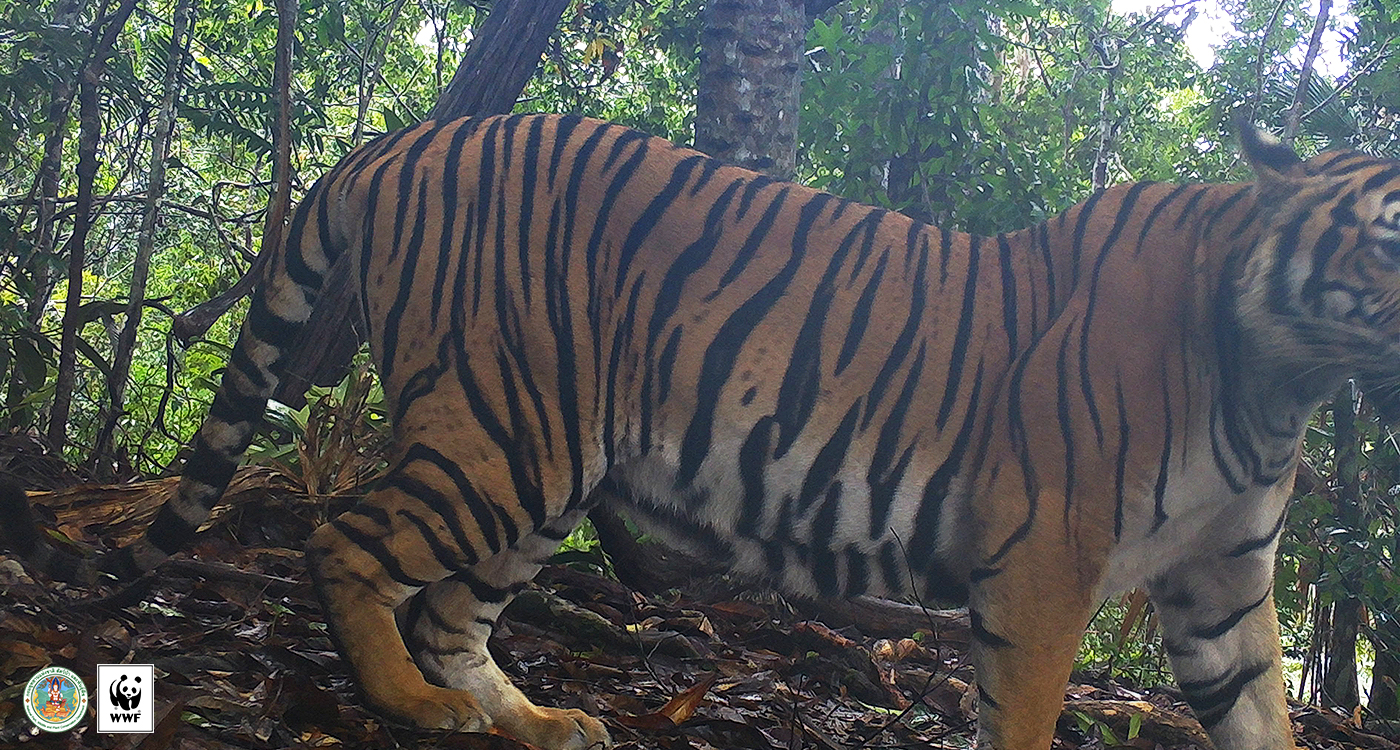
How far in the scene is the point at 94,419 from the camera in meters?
5.63

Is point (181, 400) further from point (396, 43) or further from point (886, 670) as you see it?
point (886, 670)

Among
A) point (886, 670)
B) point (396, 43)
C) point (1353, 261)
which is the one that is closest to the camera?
point (1353, 261)

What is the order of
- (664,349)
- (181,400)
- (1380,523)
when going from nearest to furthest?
(664,349) < (1380,523) < (181,400)

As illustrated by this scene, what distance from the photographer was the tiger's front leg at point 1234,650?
3.10 metres

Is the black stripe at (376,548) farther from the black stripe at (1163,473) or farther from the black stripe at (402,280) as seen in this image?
the black stripe at (1163,473)

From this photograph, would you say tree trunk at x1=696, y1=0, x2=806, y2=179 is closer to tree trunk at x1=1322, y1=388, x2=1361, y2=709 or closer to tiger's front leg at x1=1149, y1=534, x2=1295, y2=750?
tiger's front leg at x1=1149, y1=534, x2=1295, y2=750

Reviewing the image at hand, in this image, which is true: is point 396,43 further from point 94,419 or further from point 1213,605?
point 1213,605

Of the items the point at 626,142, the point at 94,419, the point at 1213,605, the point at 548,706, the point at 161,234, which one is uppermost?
the point at 161,234

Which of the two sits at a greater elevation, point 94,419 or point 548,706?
point 94,419

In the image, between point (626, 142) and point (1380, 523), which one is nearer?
point (626, 142)

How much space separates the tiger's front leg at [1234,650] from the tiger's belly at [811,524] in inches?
29.4

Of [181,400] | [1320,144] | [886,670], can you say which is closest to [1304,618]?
[1320,144]

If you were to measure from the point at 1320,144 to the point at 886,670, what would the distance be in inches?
141

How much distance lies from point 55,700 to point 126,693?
0.12m
